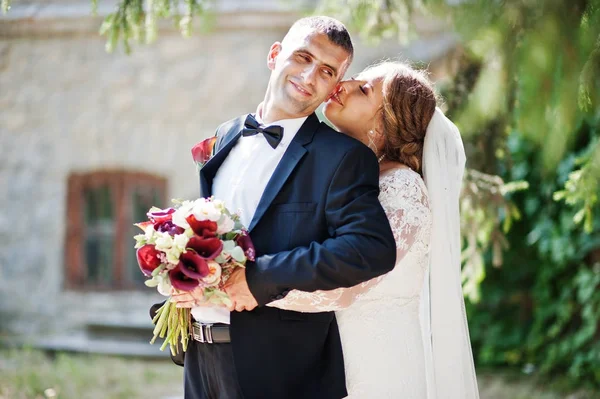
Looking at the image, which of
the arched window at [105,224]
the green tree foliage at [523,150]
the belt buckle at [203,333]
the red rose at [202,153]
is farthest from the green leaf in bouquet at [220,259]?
the arched window at [105,224]

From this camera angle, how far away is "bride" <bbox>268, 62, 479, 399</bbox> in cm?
280

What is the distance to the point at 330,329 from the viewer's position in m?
→ 2.69

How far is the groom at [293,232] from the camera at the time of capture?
7.89ft

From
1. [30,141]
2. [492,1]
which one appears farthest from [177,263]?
[30,141]

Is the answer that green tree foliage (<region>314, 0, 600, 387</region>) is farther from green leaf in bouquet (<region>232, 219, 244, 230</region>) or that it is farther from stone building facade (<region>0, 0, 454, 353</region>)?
stone building facade (<region>0, 0, 454, 353</region>)

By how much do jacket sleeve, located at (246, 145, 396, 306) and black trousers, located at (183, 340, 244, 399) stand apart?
0.27 metres

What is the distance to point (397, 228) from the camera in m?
2.72

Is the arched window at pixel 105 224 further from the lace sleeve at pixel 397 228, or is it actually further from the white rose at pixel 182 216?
the white rose at pixel 182 216

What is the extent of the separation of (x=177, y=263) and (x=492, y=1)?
6.92 ft

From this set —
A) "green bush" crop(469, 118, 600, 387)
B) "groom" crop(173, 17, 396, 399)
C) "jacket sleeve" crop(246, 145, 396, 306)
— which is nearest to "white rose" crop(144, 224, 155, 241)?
"groom" crop(173, 17, 396, 399)

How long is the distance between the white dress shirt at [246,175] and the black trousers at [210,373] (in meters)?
0.10

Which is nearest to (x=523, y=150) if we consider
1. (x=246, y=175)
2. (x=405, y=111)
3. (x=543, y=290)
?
(x=543, y=290)

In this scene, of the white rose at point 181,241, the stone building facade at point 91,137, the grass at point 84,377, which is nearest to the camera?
the white rose at point 181,241

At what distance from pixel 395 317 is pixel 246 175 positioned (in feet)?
2.52
